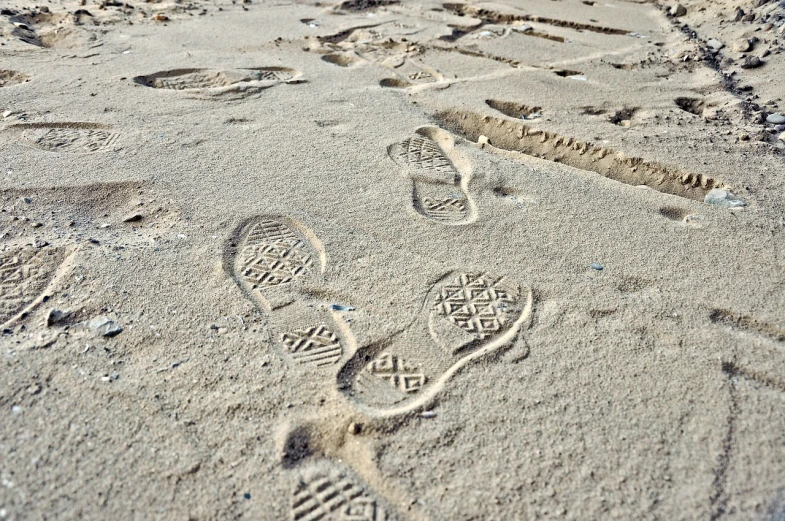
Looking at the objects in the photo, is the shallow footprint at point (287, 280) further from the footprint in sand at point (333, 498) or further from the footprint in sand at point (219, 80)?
the footprint in sand at point (219, 80)

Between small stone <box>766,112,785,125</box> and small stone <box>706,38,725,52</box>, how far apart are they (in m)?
1.64

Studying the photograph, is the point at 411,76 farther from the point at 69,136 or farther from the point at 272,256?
the point at 272,256

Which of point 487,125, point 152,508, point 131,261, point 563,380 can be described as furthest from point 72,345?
point 487,125

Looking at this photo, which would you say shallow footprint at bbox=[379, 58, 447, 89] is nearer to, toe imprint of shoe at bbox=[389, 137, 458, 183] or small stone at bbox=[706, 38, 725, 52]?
toe imprint of shoe at bbox=[389, 137, 458, 183]

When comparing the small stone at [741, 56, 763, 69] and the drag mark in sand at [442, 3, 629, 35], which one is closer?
the small stone at [741, 56, 763, 69]

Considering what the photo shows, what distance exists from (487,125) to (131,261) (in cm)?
239

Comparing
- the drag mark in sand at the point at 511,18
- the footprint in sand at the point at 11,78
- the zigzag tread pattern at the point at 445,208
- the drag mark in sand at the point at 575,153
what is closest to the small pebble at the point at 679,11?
the drag mark in sand at the point at 511,18

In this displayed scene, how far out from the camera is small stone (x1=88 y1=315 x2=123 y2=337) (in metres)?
2.14

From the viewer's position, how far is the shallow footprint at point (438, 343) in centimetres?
201

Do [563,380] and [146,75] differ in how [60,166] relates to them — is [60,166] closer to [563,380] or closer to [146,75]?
[146,75]

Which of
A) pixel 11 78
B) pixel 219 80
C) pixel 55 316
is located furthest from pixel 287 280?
pixel 11 78

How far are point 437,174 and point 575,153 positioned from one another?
95 centimetres

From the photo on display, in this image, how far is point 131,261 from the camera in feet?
8.13

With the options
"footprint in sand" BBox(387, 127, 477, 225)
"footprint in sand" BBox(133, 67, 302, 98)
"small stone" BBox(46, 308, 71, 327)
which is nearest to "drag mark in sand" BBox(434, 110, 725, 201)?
"footprint in sand" BBox(387, 127, 477, 225)
